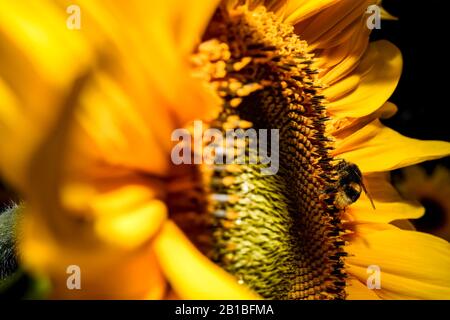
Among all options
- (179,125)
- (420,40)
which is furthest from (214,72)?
(420,40)

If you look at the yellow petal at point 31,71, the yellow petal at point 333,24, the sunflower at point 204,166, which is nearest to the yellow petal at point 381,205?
the sunflower at point 204,166

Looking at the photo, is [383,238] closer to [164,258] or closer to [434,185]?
[164,258]

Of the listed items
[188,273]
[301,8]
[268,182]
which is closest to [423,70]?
[301,8]

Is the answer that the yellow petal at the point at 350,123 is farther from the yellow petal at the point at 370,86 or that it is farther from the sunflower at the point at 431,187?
the sunflower at the point at 431,187

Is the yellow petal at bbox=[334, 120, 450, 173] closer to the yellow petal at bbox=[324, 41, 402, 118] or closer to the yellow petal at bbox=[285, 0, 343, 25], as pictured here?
the yellow petal at bbox=[324, 41, 402, 118]

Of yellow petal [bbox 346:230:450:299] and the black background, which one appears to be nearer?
yellow petal [bbox 346:230:450:299]

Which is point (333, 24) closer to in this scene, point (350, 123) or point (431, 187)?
point (350, 123)

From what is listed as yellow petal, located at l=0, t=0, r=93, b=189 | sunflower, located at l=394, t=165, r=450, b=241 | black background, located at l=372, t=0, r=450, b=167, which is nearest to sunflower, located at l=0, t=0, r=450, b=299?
yellow petal, located at l=0, t=0, r=93, b=189
